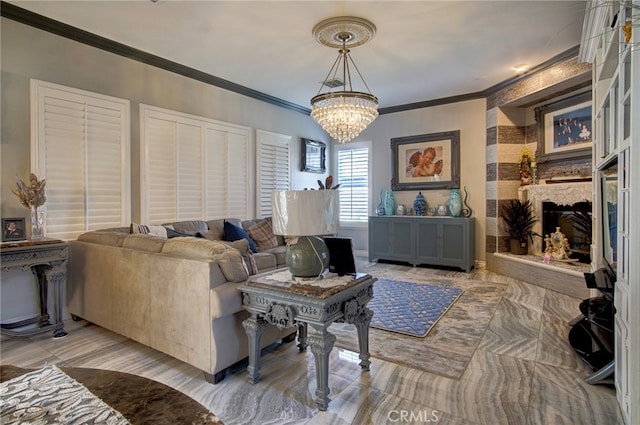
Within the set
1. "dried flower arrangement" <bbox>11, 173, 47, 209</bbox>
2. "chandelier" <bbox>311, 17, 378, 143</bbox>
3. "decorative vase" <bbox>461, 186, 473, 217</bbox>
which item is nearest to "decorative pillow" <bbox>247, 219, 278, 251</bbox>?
"chandelier" <bbox>311, 17, 378, 143</bbox>

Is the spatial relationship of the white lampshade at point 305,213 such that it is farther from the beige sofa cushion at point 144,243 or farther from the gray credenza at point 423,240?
the gray credenza at point 423,240

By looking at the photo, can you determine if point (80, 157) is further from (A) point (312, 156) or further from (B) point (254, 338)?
(A) point (312, 156)

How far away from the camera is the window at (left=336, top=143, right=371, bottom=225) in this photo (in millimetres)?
7145

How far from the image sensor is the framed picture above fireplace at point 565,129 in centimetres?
453

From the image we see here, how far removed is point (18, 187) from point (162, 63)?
2.20 meters

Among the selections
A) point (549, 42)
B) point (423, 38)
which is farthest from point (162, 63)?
point (549, 42)

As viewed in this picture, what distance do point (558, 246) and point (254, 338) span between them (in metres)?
4.62

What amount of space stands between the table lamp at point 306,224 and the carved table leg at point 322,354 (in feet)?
1.29

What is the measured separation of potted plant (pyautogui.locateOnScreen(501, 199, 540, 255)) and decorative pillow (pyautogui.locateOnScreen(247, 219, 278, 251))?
3721mm

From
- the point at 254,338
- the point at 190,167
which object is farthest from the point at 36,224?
the point at 254,338

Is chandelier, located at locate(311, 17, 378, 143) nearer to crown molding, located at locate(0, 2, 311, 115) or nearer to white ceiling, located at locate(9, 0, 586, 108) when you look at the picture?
white ceiling, located at locate(9, 0, 586, 108)

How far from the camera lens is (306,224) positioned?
206 cm

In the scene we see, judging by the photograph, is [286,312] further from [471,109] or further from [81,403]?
[471,109]

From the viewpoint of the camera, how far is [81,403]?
3.19 ft
